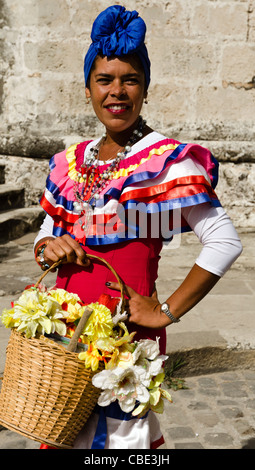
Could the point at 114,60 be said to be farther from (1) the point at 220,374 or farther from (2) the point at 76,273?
(1) the point at 220,374

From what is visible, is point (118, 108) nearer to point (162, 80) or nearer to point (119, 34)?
point (119, 34)

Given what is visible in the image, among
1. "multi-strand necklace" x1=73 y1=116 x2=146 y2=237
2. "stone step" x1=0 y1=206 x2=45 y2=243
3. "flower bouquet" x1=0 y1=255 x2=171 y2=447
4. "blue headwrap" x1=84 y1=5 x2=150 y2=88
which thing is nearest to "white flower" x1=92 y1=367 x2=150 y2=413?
"flower bouquet" x1=0 y1=255 x2=171 y2=447

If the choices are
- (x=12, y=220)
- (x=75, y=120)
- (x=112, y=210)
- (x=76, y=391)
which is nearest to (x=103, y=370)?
(x=76, y=391)

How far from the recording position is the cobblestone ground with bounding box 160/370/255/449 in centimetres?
282

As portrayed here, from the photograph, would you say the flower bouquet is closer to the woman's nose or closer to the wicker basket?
the wicker basket

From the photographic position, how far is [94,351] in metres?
1.42

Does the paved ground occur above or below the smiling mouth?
below

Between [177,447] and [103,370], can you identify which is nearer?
[103,370]

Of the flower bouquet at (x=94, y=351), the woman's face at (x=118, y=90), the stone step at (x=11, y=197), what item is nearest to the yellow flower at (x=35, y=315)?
the flower bouquet at (x=94, y=351)

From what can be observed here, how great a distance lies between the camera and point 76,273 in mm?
1749

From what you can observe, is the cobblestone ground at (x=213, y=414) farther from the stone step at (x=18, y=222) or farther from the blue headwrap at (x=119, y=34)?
the stone step at (x=18, y=222)

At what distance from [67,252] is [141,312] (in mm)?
282

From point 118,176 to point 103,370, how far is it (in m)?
0.62

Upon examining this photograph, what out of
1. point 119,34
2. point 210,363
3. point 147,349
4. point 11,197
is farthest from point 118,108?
point 11,197
